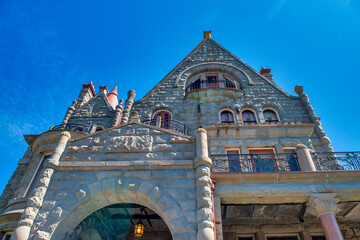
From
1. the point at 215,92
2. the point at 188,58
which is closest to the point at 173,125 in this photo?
the point at 215,92

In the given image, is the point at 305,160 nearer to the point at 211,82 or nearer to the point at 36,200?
the point at 211,82

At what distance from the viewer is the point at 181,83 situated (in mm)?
17000

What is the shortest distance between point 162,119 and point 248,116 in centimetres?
510

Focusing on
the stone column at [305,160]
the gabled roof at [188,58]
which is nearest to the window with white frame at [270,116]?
the gabled roof at [188,58]

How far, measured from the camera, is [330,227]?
7.61 meters

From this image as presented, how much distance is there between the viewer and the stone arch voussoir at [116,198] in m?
7.14

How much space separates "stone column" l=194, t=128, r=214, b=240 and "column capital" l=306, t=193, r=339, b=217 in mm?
3622

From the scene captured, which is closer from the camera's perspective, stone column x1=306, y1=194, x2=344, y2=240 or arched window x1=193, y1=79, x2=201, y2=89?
stone column x1=306, y1=194, x2=344, y2=240

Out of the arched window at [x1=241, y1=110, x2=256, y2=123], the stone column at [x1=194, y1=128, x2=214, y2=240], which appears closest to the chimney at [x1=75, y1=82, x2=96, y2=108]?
the arched window at [x1=241, y1=110, x2=256, y2=123]

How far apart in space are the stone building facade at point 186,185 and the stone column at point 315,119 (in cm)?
6

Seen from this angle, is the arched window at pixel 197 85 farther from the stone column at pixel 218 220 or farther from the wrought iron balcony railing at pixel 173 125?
the stone column at pixel 218 220

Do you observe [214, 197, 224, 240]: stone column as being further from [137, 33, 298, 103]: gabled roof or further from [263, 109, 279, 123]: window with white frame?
[137, 33, 298, 103]: gabled roof

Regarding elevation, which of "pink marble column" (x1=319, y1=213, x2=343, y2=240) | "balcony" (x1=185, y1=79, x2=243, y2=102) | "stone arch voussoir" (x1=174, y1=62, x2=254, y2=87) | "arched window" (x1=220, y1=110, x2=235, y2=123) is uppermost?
"stone arch voussoir" (x1=174, y1=62, x2=254, y2=87)

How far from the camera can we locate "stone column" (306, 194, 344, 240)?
749 centimetres
